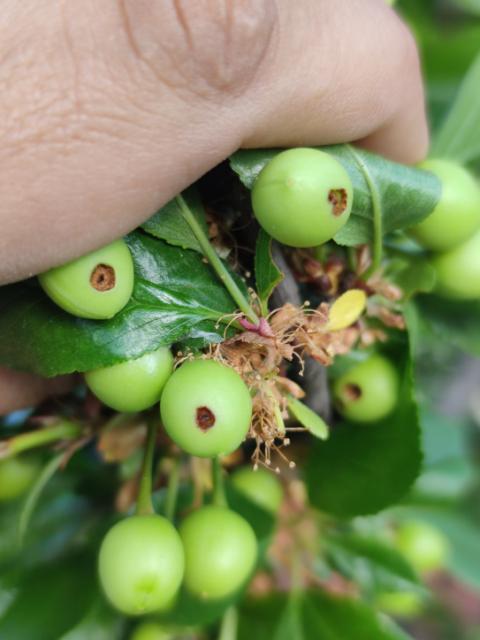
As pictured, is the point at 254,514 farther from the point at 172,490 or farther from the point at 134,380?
the point at 134,380

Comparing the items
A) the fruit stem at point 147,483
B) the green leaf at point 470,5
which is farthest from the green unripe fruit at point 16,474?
the green leaf at point 470,5

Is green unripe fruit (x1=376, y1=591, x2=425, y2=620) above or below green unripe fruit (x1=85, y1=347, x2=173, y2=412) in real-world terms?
below

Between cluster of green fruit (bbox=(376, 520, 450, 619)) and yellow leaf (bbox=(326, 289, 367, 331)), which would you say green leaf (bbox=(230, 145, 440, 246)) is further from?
cluster of green fruit (bbox=(376, 520, 450, 619))

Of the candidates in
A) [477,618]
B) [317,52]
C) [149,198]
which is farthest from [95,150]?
[477,618]

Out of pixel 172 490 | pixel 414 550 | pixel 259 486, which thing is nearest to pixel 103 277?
pixel 172 490

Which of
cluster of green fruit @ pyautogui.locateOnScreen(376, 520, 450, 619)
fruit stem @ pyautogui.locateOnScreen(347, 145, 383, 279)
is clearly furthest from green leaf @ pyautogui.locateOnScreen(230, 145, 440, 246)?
cluster of green fruit @ pyautogui.locateOnScreen(376, 520, 450, 619)

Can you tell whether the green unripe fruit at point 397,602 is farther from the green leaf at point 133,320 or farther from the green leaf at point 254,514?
the green leaf at point 133,320

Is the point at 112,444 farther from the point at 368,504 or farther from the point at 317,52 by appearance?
the point at 317,52
